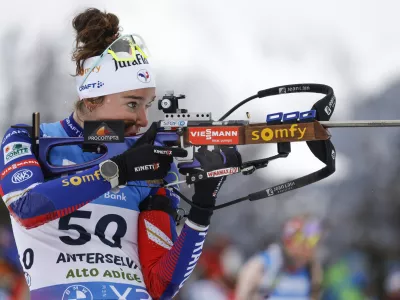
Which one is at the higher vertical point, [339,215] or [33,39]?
[33,39]

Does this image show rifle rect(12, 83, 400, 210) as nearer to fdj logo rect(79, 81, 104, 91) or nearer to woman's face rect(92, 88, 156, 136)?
woman's face rect(92, 88, 156, 136)

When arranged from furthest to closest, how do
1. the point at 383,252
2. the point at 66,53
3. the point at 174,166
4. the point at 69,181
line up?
the point at 66,53 → the point at 383,252 → the point at 174,166 → the point at 69,181

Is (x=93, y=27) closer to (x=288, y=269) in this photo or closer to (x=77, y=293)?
(x=77, y=293)

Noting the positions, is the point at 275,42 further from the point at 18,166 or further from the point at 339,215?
the point at 18,166

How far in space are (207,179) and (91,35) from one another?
842 mm

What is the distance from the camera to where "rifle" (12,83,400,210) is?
2.88m

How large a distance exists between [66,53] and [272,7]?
6.59 feet

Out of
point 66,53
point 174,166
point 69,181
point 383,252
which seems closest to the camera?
point 69,181

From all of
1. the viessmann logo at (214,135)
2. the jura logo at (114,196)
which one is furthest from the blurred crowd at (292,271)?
the viessmann logo at (214,135)

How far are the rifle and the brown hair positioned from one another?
323 mm

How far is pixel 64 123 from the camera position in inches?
132

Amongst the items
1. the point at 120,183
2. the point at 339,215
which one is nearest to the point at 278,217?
the point at 339,215

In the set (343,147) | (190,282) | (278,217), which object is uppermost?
(343,147)

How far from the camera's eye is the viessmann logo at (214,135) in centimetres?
297
